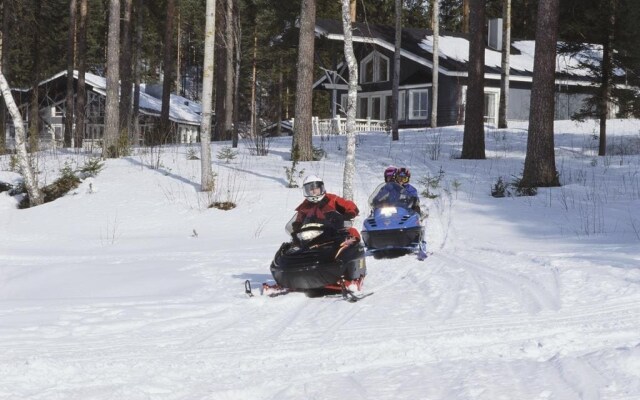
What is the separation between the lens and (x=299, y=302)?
8562 millimetres

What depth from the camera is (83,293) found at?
9.36 metres

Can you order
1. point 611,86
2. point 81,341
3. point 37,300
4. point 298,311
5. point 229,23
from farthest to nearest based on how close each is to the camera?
point 611,86 → point 229,23 → point 37,300 → point 298,311 → point 81,341

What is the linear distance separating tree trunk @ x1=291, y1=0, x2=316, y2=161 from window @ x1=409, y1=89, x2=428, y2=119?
24718 mm

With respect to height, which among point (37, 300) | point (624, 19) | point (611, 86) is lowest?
point (37, 300)

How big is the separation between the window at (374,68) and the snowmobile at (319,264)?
38.8 meters

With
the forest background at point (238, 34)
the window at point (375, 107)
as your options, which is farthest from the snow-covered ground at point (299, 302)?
the window at point (375, 107)

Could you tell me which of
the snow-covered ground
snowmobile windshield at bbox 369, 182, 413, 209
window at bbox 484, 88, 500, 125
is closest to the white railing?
window at bbox 484, 88, 500, 125

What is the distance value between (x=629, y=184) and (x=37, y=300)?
1377 cm

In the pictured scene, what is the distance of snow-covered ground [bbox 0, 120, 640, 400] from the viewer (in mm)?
5348

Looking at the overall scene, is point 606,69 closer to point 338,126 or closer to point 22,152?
point 338,126

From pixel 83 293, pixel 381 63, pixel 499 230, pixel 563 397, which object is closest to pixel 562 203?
pixel 499 230

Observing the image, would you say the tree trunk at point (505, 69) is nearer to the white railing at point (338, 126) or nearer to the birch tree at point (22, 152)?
the white railing at point (338, 126)

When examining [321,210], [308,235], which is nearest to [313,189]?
[321,210]

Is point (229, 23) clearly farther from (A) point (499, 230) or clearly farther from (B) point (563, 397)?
(B) point (563, 397)
